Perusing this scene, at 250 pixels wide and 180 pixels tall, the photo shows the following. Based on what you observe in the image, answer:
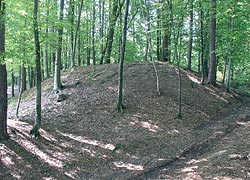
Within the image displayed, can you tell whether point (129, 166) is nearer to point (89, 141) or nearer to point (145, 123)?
point (89, 141)

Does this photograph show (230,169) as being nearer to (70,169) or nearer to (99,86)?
(70,169)

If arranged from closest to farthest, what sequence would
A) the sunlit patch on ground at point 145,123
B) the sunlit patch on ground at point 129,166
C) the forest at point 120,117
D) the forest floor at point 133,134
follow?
the forest floor at point 133,134 → the forest at point 120,117 → the sunlit patch on ground at point 129,166 → the sunlit patch on ground at point 145,123

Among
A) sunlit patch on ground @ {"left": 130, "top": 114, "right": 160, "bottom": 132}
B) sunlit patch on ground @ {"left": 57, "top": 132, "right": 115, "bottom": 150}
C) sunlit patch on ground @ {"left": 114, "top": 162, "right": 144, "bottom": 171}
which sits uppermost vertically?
sunlit patch on ground @ {"left": 130, "top": 114, "right": 160, "bottom": 132}

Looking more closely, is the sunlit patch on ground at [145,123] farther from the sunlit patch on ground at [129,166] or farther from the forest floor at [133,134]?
the sunlit patch on ground at [129,166]


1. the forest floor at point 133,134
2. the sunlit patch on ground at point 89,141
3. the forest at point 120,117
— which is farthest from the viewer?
the sunlit patch on ground at point 89,141

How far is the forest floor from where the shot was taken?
28.1 feet

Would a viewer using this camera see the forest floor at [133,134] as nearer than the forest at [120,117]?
Yes

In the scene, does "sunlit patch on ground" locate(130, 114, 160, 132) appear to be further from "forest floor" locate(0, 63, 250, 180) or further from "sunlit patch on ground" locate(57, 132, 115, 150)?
"sunlit patch on ground" locate(57, 132, 115, 150)

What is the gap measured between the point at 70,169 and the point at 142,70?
1136 cm

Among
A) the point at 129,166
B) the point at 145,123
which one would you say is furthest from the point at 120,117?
the point at 129,166

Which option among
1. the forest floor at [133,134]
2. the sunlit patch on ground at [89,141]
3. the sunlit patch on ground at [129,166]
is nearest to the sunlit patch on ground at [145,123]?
the forest floor at [133,134]

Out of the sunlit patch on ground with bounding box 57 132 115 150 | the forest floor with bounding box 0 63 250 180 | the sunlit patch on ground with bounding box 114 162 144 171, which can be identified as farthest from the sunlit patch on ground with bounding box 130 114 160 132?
the sunlit patch on ground with bounding box 114 162 144 171

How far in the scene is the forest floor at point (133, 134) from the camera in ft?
28.1

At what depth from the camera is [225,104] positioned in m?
16.6
